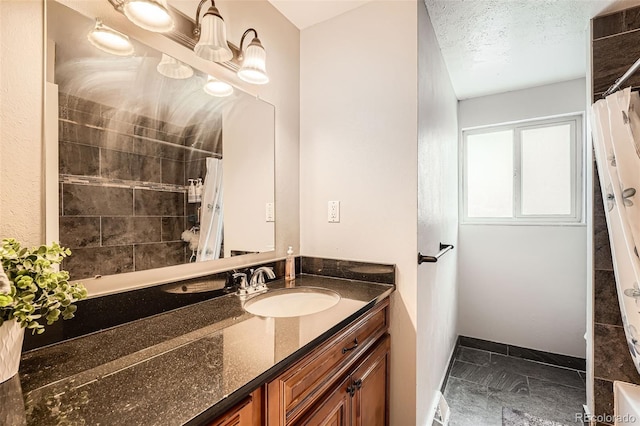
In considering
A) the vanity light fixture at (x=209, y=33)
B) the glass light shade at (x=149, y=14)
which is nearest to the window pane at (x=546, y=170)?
the vanity light fixture at (x=209, y=33)

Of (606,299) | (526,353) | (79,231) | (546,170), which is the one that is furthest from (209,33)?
(526,353)

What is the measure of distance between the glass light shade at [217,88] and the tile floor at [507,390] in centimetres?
234

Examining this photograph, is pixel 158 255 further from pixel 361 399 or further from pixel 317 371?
pixel 361 399

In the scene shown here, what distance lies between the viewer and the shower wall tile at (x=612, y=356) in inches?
59.9

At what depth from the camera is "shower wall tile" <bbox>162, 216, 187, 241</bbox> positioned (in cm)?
112

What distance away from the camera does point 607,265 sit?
61.7 inches

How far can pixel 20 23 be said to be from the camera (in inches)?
30.6

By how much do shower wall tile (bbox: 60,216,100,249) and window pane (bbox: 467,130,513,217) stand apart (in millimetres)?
2987

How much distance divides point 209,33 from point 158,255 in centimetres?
85

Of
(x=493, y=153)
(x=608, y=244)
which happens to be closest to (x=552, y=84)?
(x=493, y=153)

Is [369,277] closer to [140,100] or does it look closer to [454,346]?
[140,100]

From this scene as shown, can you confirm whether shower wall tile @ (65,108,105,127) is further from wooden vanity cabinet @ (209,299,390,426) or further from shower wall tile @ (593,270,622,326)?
shower wall tile @ (593,270,622,326)

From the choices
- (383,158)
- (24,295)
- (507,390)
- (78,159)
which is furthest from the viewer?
(507,390)

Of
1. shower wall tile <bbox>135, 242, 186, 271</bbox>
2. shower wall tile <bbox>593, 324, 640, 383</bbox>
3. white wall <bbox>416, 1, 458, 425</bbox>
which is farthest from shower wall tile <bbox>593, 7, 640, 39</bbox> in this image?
shower wall tile <bbox>135, 242, 186, 271</bbox>
